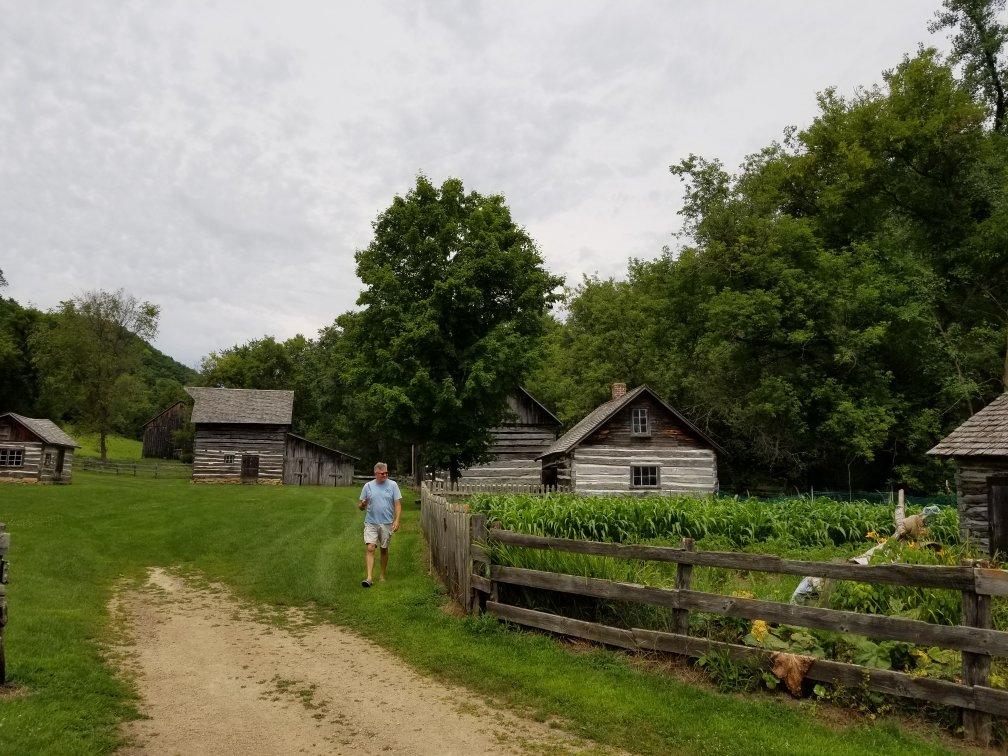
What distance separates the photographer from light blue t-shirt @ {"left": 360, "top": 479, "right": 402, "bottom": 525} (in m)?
12.3

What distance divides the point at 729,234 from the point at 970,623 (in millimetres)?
31225

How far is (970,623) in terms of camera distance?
589 centimetres

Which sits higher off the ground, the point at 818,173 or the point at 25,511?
the point at 818,173

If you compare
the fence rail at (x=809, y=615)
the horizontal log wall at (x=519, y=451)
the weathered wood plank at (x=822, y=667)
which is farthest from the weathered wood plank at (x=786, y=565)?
the horizontal log wall at (x=519, y=451)

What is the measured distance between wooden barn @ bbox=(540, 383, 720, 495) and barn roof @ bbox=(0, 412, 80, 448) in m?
28.3

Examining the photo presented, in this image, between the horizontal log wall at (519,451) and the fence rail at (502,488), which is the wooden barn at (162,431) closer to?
the horizontal log wall at (519,451)

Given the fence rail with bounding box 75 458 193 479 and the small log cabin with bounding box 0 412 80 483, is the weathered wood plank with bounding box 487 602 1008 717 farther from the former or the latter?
the fence rail with bounding box 75 458 193 479

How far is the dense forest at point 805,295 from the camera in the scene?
28.6 metres

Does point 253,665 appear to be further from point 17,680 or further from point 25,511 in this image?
point 25,511

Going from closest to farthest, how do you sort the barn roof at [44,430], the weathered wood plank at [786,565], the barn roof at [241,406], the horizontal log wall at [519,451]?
the weathered wood plank at [786,565]
the barn roof at [44,430]
the horizontal log wall at [519,451]
the barn roof at [241,406]

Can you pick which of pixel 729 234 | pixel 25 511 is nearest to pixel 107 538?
pixel 25 511

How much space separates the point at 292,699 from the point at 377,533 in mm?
5543

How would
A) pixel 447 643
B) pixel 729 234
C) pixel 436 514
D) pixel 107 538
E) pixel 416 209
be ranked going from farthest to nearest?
pixel 729 234 → pixel 416 209 → pixel 107 538 → pixel 436 514 → pixel 447 643

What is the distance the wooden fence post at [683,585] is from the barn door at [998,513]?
1210 centimetres
